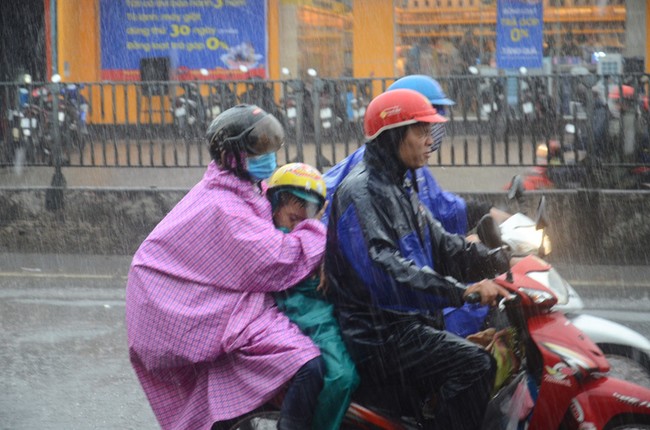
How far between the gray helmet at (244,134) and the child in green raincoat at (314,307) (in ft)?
0.39

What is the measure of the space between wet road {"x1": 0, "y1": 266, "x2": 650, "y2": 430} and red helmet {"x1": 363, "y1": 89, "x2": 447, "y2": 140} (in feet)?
8.18

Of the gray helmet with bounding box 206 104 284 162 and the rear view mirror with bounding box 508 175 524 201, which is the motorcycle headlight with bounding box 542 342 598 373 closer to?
the rear view mirror with bounding box 508 175 524 201

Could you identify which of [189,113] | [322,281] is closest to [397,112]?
[322,281]

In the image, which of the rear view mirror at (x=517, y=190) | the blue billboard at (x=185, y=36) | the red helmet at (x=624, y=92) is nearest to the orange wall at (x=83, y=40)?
the blue billboard at (x=185, y=36)

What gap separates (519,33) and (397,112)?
60.3 ft

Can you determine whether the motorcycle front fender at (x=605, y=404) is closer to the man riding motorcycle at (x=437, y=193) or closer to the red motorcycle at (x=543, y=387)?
the red motorcycle at (x=543, y=387)

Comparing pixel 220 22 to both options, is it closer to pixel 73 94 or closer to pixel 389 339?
pixel 73 94

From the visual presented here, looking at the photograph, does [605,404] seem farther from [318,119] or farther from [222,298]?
[318,119]

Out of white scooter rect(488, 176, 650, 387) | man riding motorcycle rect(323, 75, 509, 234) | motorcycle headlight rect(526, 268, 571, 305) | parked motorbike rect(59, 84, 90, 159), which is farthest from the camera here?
parked motorbike rect(59, 84, 90, 159)

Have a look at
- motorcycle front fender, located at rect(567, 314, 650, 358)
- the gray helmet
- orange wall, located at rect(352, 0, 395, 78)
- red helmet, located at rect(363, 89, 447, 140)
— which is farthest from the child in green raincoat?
orange wall, located at rect(352, 0, 395, 78)

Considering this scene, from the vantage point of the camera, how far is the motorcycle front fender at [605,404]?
3621mm

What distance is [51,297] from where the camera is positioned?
27.2ft

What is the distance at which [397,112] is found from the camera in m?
3.55

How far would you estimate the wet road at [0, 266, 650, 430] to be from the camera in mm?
5668
